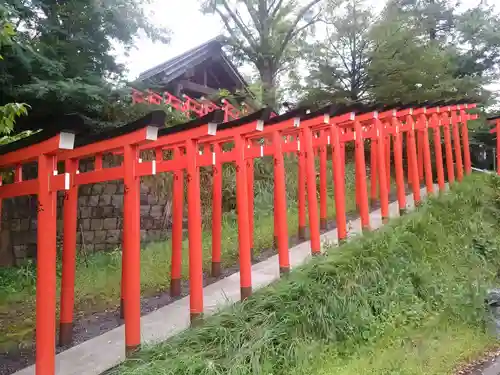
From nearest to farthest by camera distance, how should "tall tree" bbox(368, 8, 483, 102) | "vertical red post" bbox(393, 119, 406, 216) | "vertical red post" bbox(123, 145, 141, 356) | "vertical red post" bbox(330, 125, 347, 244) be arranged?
"vertical red post" bbox(123, 145, 141, 356) < "vertical red post" bbox(330, 125, 347, 244) < "vertical red post" bbox(393, 119, 406, 216) < "tall tree" bbox(368, 8, 483, 102)

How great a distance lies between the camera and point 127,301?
4.42m

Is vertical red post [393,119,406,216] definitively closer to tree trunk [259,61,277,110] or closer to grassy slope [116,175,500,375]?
grassy slope [116,175,500,375]

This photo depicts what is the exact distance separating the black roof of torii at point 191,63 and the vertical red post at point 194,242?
6.76 metres

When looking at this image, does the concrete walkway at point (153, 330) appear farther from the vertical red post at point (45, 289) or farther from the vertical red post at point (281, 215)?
the vertical red post at point (45, 289)

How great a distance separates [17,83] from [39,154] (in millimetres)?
3801

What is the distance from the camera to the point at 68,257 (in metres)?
5.12

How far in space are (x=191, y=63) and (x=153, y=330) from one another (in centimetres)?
1019

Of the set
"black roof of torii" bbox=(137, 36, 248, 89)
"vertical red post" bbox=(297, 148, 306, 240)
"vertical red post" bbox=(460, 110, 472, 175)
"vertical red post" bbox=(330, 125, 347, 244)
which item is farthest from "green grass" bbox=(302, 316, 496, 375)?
"black roof of torii" bbox=(137, 36, 248, 89)

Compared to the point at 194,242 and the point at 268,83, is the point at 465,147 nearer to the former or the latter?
the point at 268,83

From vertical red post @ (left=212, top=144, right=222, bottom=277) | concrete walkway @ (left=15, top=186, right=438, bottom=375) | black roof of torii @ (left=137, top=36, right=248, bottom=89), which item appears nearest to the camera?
concrete walkway @ (left=15, top=186, right=438, bottom=375)

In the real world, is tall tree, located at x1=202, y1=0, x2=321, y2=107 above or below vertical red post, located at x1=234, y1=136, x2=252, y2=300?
above

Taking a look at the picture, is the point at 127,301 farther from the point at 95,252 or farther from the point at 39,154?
the point at 95,252

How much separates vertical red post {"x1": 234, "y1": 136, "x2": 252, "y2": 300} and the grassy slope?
35 centimetres

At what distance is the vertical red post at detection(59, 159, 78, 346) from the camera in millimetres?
5055
